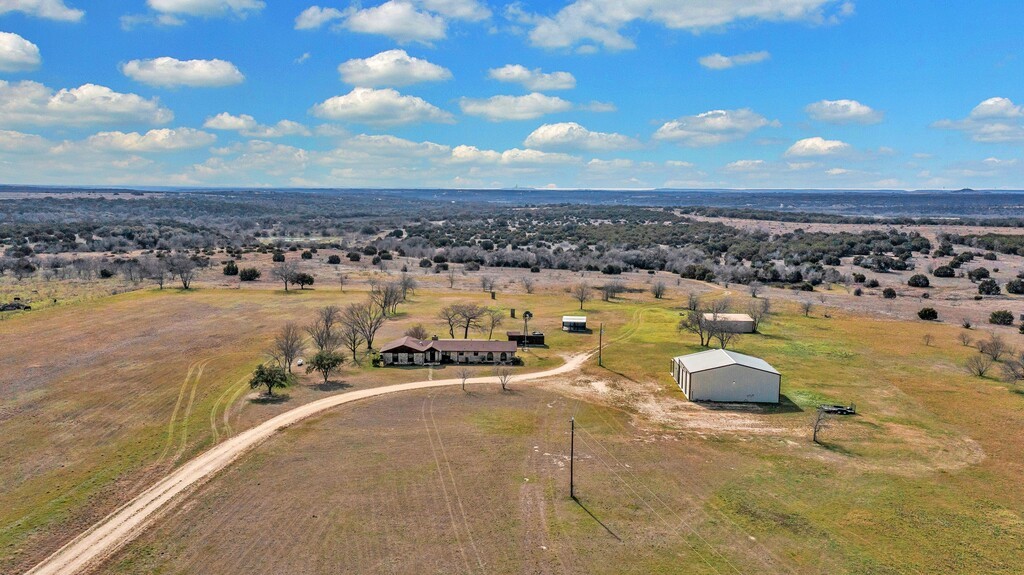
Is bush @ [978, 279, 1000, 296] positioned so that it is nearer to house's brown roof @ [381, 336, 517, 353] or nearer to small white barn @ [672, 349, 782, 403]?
small white barn @ [672, 349, 782, 403]

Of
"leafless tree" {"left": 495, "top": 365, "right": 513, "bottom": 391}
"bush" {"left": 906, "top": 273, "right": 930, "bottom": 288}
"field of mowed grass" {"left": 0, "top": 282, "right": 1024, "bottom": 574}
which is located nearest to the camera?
"field of mowed grass" {"left": 0, "top": 282, "right": 1024, "bottom": 574}

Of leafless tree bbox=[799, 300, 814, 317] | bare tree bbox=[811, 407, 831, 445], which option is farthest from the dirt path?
leafless tree bbox=[799, 300, 814, 317]

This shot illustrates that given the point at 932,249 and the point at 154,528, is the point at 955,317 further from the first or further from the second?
the point at 154,528

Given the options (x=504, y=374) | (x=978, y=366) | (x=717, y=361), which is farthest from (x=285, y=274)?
(x=978, y=366)

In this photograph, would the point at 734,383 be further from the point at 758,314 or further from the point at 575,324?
the point at 758,314

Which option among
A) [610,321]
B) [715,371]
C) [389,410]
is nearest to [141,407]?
[389,410]
